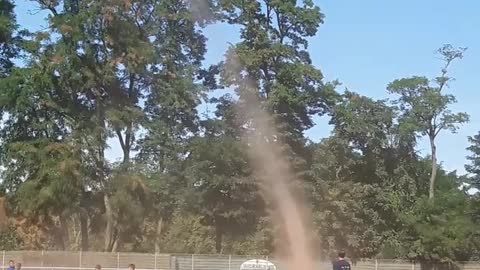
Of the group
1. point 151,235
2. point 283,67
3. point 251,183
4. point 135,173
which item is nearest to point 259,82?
point 283,67

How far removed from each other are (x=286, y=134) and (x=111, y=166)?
13.3m

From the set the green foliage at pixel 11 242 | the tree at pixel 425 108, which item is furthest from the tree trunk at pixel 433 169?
the green foliage at pixel 11 242

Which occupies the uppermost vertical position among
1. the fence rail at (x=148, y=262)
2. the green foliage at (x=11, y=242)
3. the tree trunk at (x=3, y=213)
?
the tree trunk at (x=3, y=213)

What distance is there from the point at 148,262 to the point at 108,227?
10.6 m

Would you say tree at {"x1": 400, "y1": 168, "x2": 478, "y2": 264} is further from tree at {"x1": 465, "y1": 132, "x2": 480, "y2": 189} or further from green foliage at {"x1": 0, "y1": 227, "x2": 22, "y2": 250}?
green foliage at {"x1": 0, "y1": 227, "x2": 22, "y2": 250}

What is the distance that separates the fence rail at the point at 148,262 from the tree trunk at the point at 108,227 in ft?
19.2

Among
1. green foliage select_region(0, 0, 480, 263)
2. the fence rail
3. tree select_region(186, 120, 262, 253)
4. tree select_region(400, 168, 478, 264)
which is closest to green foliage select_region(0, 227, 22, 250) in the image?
green foliage select_region(0, 0, 480, 263)

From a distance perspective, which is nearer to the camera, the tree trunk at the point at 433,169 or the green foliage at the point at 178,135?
the green foliage at the point at 178,135

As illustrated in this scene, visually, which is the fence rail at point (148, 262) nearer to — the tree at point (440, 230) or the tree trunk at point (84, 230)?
the tree at point (440, 230)

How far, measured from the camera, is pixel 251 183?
6097cm

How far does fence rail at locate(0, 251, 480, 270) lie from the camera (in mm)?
49781

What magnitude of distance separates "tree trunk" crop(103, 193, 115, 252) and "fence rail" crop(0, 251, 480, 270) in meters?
5.84

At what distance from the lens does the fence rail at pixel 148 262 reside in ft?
163

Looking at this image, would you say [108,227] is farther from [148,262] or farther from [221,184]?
[148,262]
